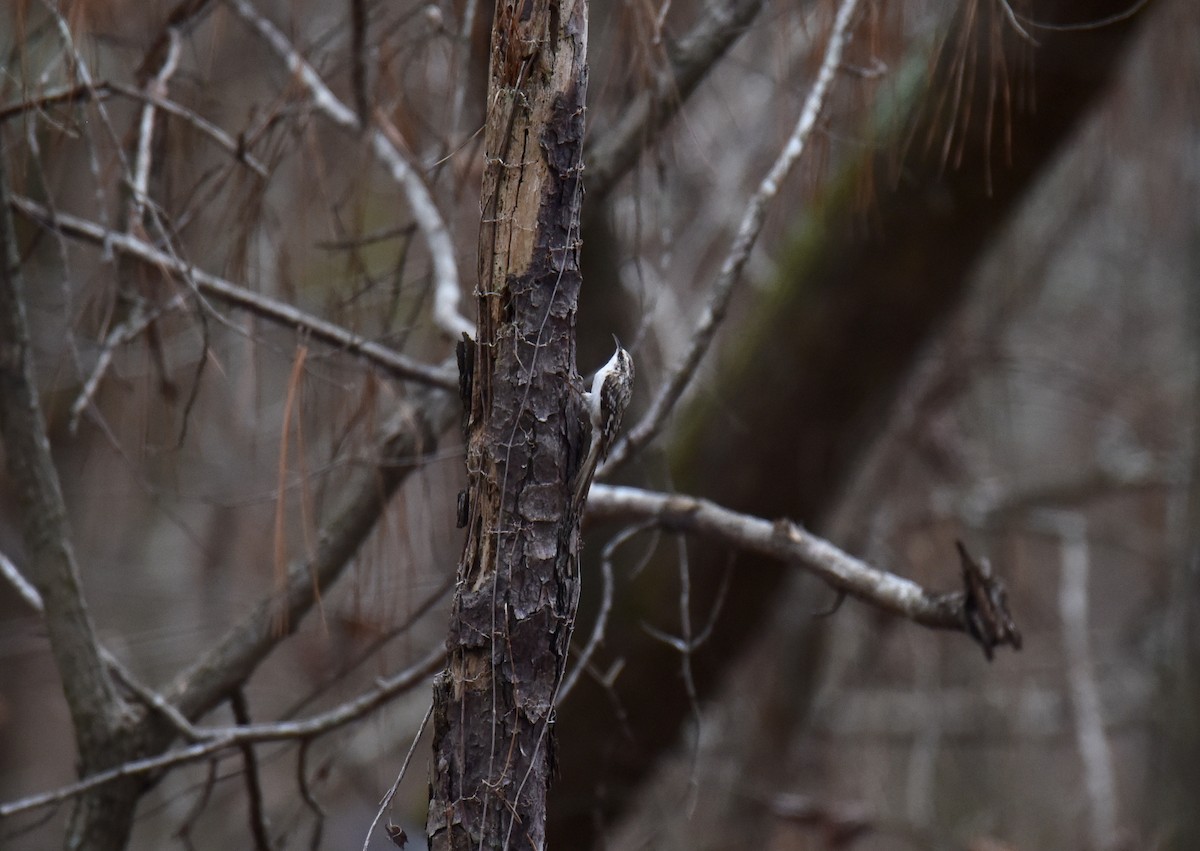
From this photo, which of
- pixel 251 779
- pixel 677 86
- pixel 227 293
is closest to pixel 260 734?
pixel 251 779

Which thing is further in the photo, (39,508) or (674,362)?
(674,362)

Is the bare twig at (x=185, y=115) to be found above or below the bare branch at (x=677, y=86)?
below

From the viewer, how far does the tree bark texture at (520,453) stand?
2.78ft

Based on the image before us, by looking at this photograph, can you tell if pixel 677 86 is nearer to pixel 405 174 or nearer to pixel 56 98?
pixel 405 174

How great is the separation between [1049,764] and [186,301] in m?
4.97

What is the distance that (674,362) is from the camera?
1.47 metres

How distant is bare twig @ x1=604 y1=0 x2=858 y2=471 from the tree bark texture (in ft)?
1.42

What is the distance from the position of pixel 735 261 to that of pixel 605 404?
1.26 ft

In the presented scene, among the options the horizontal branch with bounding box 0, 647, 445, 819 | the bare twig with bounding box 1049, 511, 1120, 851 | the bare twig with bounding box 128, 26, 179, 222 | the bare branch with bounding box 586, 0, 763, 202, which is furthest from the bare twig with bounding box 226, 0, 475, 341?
the bare twig with bounding box 1049, 511, 1120, 851

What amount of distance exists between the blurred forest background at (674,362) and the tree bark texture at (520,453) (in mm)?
211

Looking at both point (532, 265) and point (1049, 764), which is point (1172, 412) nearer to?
point (1049, 764)

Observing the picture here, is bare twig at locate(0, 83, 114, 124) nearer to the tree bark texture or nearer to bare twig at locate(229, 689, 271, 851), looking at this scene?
the tree bark texture

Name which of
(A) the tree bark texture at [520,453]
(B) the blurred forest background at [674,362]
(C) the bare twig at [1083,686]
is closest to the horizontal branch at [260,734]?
(B) the blurred forest background at [674,362]

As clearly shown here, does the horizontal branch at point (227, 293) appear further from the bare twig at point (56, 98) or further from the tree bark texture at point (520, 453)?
the tree bark texture at point (520, 453)
